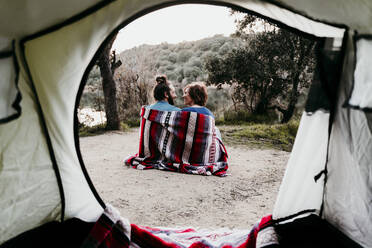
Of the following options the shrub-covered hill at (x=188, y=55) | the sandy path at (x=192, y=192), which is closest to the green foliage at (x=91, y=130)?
the sandy path at (x=192, y=192)

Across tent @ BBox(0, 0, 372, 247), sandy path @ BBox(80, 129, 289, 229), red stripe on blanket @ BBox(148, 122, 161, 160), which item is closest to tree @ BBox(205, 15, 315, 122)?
sandy path @ BBox(80, 129, 289, 229)

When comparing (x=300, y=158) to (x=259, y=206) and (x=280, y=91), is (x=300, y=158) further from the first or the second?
(x=280, y=91)

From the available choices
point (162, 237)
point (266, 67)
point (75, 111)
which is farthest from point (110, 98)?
point (162, 237)

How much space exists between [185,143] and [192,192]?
0.75m

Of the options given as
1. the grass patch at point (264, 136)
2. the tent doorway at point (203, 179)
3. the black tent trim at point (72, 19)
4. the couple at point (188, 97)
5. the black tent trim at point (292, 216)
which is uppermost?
the black tent trim at point (72, 19)

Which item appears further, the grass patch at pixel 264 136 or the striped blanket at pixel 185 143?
the grass patch at pixel 264 136

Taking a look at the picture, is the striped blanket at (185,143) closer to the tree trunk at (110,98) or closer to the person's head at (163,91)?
the person's head at (163,91)

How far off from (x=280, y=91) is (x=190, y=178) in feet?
14.0

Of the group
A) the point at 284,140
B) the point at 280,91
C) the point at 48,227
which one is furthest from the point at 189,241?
the point at 280,91

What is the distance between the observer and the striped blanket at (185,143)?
315cm

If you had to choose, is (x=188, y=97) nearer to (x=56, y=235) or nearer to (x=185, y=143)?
(x=185, y=143)

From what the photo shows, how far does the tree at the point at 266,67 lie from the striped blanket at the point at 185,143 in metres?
3.56

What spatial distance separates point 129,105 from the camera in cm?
714

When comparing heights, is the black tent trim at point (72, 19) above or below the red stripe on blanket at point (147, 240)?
above
